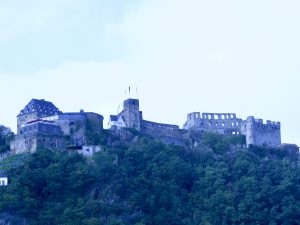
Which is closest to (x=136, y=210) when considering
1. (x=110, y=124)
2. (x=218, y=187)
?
(x=218, y=187)

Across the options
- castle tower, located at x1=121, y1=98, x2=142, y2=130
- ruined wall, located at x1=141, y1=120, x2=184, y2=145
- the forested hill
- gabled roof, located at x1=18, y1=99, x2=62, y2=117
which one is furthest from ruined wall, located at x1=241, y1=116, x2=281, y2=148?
gabled roof, located at x1=18, y1=99, x2=62, y2=117

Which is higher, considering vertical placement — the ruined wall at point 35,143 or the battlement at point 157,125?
the battlement at point 157,125

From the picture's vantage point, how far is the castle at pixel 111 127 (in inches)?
3194

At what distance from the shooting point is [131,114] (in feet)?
286

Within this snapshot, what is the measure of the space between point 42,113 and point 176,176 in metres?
14.9

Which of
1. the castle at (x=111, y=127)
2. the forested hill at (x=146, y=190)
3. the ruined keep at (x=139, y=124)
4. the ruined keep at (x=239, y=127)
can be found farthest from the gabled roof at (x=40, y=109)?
the ruined keep at (x=239, y=127)

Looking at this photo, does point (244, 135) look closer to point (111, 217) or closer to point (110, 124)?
point (110, 124)

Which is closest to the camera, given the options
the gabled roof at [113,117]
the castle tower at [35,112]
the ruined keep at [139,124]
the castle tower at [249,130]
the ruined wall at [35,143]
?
the ruined wall at [35,143]

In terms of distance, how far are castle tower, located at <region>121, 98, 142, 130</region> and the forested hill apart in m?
3.97

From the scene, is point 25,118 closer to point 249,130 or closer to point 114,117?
point 114,117

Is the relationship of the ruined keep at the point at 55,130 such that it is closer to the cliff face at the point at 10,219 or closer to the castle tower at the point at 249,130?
the cliff face at the point at 10,219

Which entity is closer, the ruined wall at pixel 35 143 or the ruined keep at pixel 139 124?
the ruined wall at pixel 35 143

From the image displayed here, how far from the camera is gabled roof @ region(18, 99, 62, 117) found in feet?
286

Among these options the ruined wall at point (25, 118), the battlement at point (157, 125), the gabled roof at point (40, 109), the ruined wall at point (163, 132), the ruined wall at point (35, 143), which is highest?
the gabled roof at point (40, 109)
